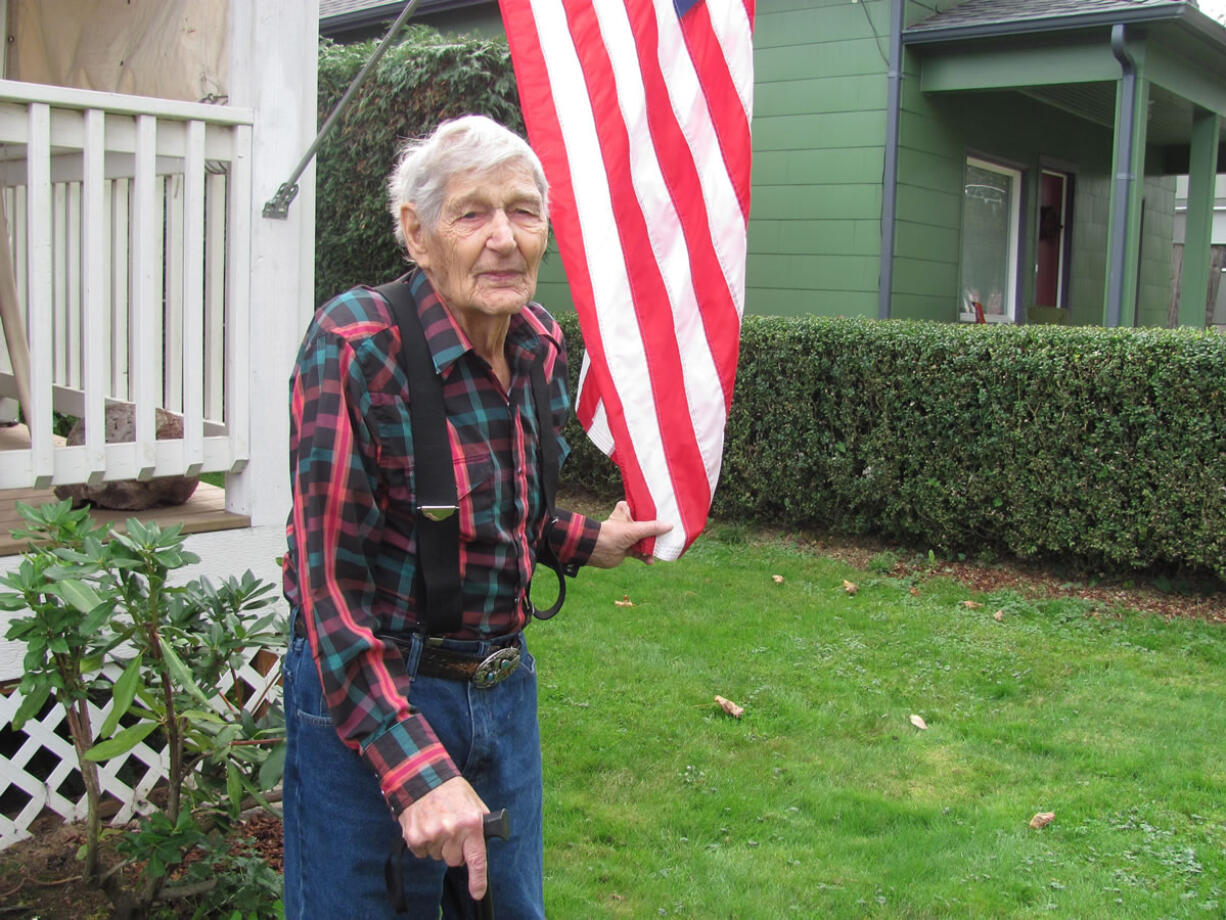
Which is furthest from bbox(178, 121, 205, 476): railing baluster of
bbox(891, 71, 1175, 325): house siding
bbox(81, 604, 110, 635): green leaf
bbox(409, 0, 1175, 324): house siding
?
bbox(891, 71, 1175, 325): house siding

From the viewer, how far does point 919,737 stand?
197 inches

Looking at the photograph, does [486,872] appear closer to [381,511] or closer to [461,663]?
[461,663]

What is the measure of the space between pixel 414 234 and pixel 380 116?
886cm

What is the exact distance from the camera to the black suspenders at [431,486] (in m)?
2.04

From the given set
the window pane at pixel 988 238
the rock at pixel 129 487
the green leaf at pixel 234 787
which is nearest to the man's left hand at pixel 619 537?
the green leaf at pixel 234 787

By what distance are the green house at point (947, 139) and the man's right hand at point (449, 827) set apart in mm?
8671

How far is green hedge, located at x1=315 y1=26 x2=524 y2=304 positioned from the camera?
10.0 meters

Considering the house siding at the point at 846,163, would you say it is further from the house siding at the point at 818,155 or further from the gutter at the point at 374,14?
the gutter at the point at 374,14

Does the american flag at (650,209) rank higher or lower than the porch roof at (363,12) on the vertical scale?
lower

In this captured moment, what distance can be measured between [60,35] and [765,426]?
504cm

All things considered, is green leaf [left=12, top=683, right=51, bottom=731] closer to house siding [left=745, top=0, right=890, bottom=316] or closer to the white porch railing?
the white porch railing

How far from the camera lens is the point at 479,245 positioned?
2.14 m

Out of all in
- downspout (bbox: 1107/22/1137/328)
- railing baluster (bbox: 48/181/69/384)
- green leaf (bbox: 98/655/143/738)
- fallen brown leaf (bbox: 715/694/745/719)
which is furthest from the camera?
downspout (bbox: 1107/22/1137/328)

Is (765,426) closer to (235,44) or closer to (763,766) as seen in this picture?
(763,766)
